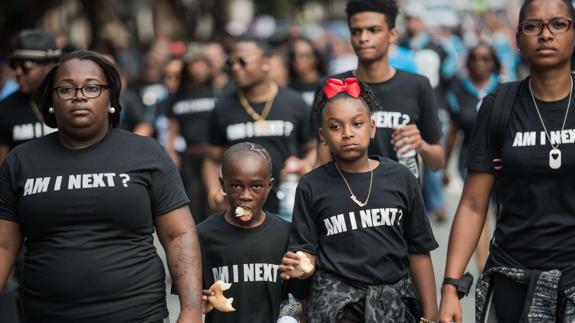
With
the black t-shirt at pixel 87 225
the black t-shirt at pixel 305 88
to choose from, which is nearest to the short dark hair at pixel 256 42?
the black t-shirt at pixel 305 88

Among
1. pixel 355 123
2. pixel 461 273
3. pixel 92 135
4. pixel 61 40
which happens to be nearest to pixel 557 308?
pixel 461 273

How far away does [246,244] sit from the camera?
18.8 ft

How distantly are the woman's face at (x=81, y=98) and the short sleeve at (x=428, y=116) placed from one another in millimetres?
2393

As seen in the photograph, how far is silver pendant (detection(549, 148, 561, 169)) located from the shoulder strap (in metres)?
0.25

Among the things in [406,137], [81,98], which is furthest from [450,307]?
[81,98]

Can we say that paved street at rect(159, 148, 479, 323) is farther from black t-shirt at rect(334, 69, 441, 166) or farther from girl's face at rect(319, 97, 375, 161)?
girl's face at rect(319, 97, 375, 161)

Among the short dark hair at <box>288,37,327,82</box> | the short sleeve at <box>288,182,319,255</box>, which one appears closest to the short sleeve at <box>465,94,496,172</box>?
the short sleeve at <box>288,182,319,255</box>

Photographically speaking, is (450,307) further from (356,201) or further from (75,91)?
(75,91)

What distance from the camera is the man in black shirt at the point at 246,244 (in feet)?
18.6

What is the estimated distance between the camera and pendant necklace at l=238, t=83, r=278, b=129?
8.09 m

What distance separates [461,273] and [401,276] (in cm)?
33

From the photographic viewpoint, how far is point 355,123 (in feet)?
17.9

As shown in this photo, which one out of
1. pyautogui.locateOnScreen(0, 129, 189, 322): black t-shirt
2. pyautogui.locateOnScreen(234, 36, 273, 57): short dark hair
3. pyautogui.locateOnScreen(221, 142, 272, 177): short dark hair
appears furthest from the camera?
pyautogui.locateOnScreen(234, 36, 273, 57): short dark hair

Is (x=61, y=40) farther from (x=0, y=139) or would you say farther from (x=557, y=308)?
(x=557, y=308)
